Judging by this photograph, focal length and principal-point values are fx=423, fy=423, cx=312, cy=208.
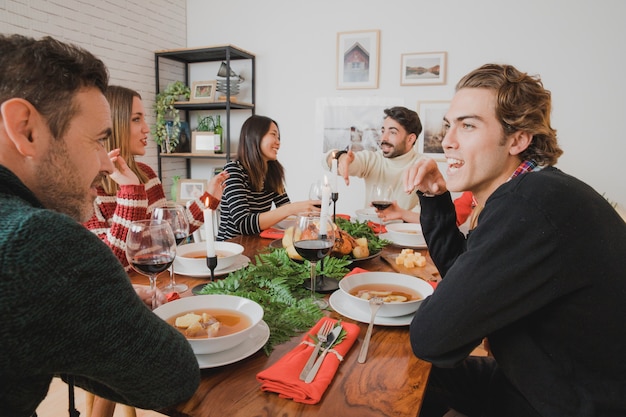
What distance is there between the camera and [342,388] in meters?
0.83

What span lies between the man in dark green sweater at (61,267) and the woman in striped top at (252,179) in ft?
5.53

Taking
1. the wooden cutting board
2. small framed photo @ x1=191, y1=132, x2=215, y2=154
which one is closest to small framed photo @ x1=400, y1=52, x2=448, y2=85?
small framed photo @ x1=191, y1=132, x2=215, y2=154

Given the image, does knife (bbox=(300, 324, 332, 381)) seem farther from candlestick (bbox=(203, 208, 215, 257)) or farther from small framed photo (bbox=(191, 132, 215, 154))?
small framed photo (bbox=(191, 132, 215, 154))

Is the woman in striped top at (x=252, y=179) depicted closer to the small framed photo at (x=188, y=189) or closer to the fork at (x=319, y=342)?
the fork at (x=319, y=342)

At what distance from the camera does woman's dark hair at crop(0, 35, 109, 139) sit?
2.38ft

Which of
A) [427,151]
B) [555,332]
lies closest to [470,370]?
[555,332]

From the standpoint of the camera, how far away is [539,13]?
3570 mm

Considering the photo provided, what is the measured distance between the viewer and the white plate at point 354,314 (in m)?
1.11

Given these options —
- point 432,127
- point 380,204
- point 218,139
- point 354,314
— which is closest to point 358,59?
point 432,127

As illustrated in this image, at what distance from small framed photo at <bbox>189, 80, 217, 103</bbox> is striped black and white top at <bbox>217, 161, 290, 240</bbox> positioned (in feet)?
6.04

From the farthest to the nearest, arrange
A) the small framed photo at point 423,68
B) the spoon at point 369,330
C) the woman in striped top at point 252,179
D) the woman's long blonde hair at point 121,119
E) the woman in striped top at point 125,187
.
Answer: the small framed photo at point 423,68 < the woman in striped top at point 252,179 < the woman's long blonde hair at point 121,119 < the woman in striped top at point 125,187 < the spoon at point 369,330

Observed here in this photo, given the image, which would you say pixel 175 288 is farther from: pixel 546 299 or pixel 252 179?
pixel 252 179

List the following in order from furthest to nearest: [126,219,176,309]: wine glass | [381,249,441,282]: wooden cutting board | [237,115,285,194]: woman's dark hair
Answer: [237,115,285,194]: woman's dark hair → [381,249,441,282]: wooden cutting board → [126,219,176,309]: wine glass

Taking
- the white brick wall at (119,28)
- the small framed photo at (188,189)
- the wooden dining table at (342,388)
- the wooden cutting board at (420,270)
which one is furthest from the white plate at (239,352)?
the small framed photo at (188,189)
